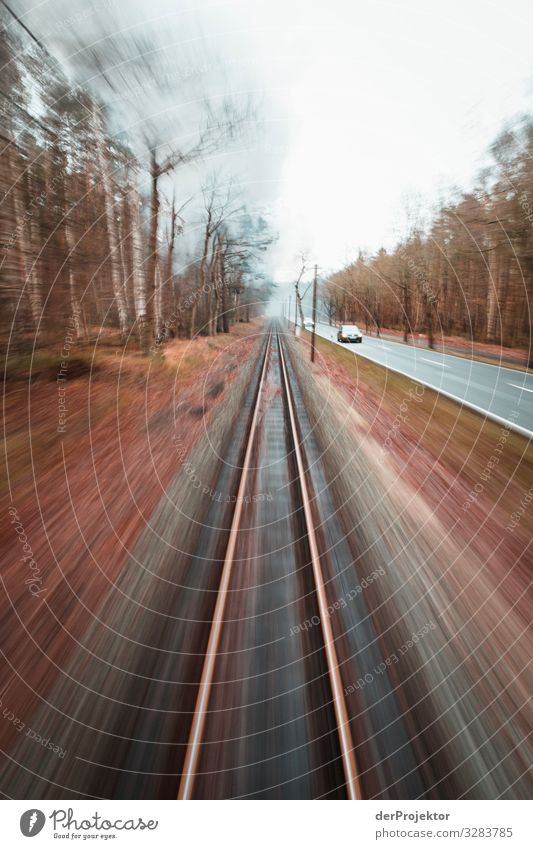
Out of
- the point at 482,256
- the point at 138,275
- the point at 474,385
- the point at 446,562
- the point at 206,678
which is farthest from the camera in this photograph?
the point at 474,385

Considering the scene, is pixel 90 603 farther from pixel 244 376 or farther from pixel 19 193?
pixel 244 376

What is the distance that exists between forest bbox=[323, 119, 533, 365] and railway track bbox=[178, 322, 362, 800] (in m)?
3.31

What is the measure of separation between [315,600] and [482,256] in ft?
13.5

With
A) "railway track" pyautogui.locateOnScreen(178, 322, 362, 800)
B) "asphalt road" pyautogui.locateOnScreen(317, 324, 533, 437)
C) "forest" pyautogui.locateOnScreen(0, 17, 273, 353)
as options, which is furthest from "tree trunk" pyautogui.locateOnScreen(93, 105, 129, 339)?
"asphalt road" pyautogui.locateOnScreen(317, 324, 533, 437)

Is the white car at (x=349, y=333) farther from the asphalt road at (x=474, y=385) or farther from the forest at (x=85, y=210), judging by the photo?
the forest at (x=85, y=210)

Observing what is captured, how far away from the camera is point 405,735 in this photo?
8.70 feet

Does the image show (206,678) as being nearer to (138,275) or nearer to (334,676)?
(334,676)

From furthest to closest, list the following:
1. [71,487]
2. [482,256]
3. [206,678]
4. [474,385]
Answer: [474,385] < [71,487] < [482,256] < [206,678]

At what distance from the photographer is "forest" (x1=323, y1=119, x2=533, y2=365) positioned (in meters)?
3.09

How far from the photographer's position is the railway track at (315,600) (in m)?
2.44

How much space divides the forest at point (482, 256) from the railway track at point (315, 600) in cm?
331

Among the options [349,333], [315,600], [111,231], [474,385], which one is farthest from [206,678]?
[349,333]

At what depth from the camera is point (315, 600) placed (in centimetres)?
394
